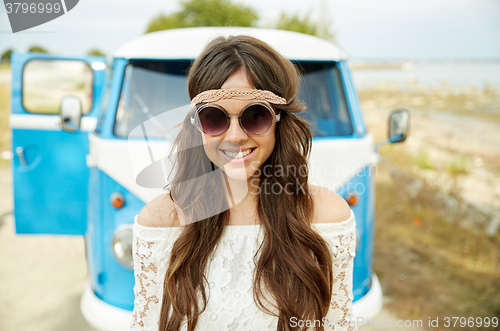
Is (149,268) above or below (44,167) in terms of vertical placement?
→ above

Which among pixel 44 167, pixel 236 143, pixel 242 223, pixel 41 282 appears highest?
pixel 236 143

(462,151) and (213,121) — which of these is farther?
(462,151)

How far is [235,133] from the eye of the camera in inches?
50.6

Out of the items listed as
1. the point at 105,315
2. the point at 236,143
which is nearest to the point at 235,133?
the point at 236,143

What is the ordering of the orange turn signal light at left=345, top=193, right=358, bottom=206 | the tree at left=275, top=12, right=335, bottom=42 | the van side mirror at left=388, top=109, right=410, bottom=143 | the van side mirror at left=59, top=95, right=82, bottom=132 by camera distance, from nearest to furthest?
1. the orange turn signal light at left=345, top=193, right=358, bottom=206
2. the van side mirror at left=59, top=95, right=82, bottom=132
3. the van side mirror at left=388, top=109, right=410, bottom=143
4. the tree at left=275, top=12, right=335, bottom=42

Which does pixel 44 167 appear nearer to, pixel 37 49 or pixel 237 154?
pixel 37 49

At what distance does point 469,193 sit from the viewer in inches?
240

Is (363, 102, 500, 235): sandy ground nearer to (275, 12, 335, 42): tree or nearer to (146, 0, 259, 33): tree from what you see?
(275, 12, 335, 42): tree

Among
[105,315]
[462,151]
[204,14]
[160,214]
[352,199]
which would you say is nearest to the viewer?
[160,214]

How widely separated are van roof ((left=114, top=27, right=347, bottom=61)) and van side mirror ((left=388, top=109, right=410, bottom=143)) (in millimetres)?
688

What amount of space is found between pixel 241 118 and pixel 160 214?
0.48 metres

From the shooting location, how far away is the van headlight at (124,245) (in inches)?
81.2

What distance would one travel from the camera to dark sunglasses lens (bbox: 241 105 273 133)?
128 cm

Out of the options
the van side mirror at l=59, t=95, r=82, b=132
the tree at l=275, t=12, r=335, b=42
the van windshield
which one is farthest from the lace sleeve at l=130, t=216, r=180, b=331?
the tree at l=275, t=12, r=335, b=42
